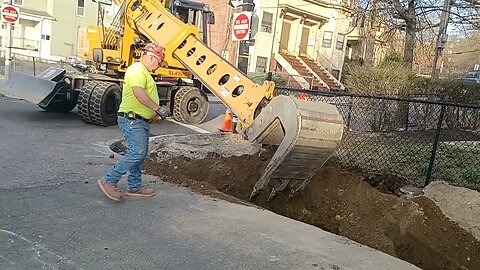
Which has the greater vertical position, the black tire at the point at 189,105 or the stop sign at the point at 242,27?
the stop sign at the point at 242,27

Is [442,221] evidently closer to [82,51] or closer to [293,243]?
[293,243]

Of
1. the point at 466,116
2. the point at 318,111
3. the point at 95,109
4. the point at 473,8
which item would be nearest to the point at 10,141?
the point at 95,109

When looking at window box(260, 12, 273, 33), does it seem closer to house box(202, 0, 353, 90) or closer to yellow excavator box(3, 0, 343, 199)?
house box(202, 0, 353, 90)

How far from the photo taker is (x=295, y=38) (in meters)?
34.6

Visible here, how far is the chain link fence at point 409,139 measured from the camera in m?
7.39

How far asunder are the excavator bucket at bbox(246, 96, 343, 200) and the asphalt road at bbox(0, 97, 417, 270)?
580mm

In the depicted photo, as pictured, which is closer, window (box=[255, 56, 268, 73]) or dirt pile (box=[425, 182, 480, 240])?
dirt pile (box=[425, 182, 480, 240])

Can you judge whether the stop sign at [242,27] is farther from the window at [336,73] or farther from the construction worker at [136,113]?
the window at [336,73]

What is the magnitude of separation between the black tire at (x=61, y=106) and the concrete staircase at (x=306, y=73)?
831 inches

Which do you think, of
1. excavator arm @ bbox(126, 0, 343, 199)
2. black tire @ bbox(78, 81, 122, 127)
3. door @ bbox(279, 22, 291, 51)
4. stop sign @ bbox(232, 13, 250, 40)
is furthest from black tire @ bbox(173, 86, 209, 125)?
door @ bbox(279, 22, 291, 51)

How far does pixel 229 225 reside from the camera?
482 centimetres

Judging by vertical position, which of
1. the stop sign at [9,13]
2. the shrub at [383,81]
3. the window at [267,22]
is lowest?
the shrub at [383,81]

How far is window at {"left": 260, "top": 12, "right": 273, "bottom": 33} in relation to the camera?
31.7 meters

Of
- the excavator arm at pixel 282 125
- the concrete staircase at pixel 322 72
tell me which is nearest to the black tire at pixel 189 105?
the excavator arm at pixel 282 125
